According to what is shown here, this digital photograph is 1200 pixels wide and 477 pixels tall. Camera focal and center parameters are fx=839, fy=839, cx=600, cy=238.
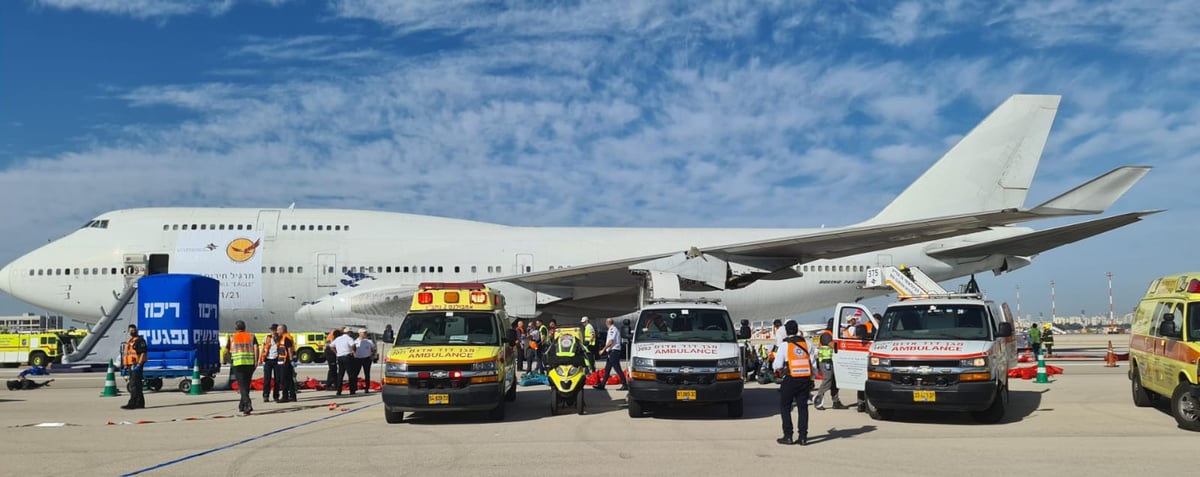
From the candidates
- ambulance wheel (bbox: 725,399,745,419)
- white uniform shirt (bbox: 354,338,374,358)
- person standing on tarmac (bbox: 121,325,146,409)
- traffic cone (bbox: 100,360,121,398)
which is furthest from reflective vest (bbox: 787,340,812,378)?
traffic cone (bbox: 100,360,121,398)

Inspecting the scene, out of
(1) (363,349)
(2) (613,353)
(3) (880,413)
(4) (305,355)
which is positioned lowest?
(3) (880,413)

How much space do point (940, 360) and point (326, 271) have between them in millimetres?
20151

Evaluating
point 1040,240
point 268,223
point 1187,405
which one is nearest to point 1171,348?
point 1187,405

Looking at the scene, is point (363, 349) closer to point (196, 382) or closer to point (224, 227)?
point (196, 382)

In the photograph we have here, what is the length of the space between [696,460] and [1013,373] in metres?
14.9

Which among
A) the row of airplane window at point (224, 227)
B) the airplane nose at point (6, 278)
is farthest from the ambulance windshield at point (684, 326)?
the airplane nose at point (6, 278)

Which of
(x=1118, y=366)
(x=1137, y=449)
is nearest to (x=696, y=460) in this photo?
(x=1137, y=449)

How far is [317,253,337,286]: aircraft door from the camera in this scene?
87.4ft

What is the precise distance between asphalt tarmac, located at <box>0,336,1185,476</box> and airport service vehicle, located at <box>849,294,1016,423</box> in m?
0.39

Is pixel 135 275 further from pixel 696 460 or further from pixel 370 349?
pixel 696 460

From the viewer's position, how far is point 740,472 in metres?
8.28

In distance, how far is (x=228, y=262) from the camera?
26.5 m

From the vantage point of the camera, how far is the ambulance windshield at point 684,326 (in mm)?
13438

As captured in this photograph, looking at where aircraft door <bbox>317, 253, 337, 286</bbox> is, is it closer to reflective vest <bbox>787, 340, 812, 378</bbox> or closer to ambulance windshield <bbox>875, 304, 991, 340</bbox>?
ambulance windshield <bbox>875, 304, 991, 340</bbox>
